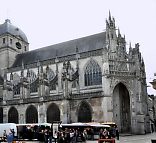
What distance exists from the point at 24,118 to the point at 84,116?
37.8ft

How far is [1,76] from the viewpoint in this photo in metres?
62.7

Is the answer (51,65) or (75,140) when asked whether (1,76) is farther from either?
(75,140)

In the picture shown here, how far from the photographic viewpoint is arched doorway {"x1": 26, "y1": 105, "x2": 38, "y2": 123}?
163 feet

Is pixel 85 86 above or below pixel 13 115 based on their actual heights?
above

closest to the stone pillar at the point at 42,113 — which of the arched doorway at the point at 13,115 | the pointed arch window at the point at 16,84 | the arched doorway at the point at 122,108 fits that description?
the arched doorway at the point at 13,115

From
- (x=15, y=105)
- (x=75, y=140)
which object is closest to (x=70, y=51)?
(x=15, y=105)

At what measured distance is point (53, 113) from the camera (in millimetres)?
47000

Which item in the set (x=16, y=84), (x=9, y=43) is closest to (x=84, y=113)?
(x=16, y=84)

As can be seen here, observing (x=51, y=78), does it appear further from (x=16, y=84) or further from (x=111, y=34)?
(x=111, y=34)

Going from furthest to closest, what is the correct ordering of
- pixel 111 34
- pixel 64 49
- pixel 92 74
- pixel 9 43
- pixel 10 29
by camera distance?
pixel 10 29
pixel 9 43
pixel 64 49
pixel 92 74
pixel 111 34

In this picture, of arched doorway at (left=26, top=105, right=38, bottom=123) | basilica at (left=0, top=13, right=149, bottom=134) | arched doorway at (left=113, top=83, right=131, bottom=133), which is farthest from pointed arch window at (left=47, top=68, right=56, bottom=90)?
arched doorway at (left=113, top=83, right=131, bottom=133)

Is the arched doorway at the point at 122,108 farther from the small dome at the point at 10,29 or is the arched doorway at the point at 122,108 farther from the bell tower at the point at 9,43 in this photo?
the small dome at the point at 10,29

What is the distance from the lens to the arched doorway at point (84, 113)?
43844mm

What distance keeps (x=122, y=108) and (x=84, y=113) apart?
18.9 ft
